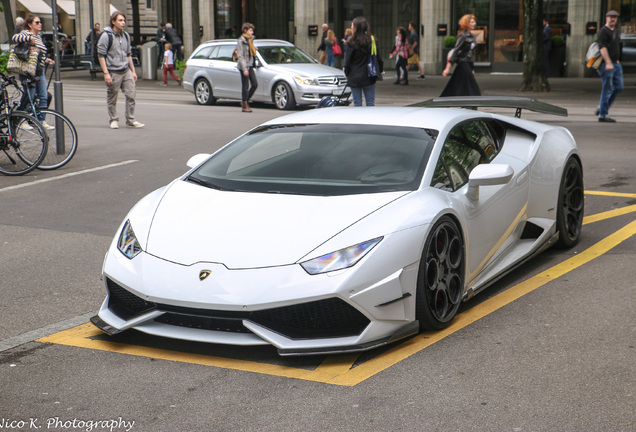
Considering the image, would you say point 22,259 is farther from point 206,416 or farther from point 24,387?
point 206,416

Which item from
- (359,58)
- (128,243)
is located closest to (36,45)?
(359,58)

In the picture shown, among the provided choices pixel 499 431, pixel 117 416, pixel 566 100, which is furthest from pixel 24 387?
pixel 566 100

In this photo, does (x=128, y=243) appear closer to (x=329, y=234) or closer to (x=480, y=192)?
(x=329, y=234)

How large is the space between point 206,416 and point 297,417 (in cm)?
38

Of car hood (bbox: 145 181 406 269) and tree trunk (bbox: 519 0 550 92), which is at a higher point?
tree trunk (bbox: 519 0 550 92)

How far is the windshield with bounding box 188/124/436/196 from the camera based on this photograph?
16.8ft

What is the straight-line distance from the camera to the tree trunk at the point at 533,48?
73.4 ft

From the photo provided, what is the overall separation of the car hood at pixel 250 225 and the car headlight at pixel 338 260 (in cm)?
6

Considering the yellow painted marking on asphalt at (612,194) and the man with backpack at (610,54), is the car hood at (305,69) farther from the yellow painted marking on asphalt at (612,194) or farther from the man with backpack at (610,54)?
the yellow painted marking on asphalt at (612,194)

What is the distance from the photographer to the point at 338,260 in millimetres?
4348

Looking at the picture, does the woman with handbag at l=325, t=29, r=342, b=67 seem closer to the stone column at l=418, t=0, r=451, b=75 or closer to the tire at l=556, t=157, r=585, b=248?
the stone column at l=418, t=0, r=451, b=75

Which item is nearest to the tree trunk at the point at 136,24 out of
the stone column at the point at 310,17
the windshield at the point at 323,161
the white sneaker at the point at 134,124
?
the stone column at the point at 310,17

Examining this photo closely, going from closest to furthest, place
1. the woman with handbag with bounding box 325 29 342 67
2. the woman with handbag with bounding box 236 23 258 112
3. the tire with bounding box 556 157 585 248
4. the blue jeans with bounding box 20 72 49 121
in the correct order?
1. the tire with bounding box 556 157 585 248
2. the blue jeans with bounding box 20 72 49 121
3. the woman with handbag with bounding box 236 23 258 112
4. the woman with handbag with bounding box 325 29 342 67

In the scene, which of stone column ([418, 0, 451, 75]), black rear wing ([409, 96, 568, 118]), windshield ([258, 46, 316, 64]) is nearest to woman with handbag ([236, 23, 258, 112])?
windshield ([258, 46, 316, 64])
